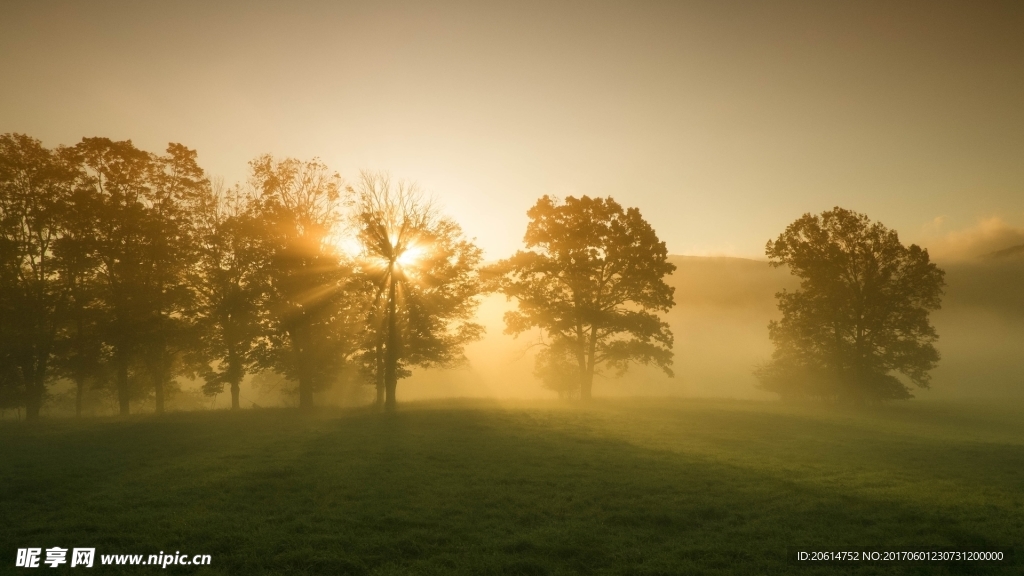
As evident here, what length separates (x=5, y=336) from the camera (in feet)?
94.7

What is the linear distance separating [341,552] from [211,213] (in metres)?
31.8

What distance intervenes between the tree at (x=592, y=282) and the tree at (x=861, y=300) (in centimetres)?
1214

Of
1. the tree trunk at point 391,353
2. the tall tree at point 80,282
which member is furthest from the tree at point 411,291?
the tall tree at point 80,282

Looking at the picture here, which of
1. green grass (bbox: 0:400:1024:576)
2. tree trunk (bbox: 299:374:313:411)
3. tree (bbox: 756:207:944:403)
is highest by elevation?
tree (bbox: 756:207:944:403)

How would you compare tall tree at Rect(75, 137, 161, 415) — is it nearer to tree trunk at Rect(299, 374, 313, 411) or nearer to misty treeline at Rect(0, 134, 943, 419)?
misty treeline at Rect(0, 134, 943, 419)

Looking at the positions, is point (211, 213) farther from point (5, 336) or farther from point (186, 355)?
point (5, 336)

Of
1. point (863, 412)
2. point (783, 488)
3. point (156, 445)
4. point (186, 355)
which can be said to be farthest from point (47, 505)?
point (863, 412)

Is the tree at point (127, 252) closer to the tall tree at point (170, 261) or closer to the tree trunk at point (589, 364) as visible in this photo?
the tall tree at point (170, 261)

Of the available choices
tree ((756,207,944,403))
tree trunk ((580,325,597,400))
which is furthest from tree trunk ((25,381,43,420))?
tree ((756,207,944,403))

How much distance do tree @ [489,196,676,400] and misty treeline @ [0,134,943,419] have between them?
0.11 metres

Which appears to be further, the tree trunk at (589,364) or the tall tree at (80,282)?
the tree trunk at (589,364)

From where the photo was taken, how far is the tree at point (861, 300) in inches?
1496

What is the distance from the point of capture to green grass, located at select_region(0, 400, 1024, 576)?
32.6ft

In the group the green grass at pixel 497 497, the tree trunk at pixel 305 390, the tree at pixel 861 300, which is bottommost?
the green grass at pixel 497 497
